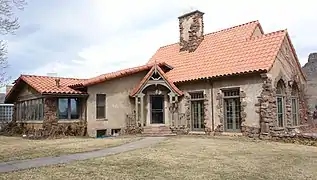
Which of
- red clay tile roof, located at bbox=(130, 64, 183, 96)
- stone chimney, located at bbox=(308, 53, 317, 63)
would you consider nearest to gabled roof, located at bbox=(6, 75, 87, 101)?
red clay tile roof, located at bbox=(130, 64, 183, 96)

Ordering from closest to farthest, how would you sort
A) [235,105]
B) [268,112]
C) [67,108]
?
[268,112], [235,105], [67,108]

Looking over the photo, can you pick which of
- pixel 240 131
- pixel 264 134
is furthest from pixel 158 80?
pixel 264 134

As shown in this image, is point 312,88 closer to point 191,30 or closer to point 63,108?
point 191,30

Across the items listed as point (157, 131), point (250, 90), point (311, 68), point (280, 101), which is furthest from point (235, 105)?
point (311, 68)

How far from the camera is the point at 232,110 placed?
18.2 meters

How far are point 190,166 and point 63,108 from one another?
12201 millimetres

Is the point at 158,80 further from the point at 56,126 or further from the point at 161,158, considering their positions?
the point at 161,158

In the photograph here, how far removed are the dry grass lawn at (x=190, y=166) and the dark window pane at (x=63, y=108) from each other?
8.80 meters

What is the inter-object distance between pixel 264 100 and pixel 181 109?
5.54 metres

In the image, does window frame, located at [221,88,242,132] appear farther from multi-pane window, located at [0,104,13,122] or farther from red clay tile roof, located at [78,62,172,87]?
multi-pane window, located at [0,104,13,122]

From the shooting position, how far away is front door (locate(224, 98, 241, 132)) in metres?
17.9

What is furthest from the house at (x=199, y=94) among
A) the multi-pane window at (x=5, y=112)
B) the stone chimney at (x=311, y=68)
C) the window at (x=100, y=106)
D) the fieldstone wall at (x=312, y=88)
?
the multi-pane window at (x=5, y=112)

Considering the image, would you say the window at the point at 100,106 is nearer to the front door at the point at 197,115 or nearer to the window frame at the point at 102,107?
the window frame at the point at 102,107

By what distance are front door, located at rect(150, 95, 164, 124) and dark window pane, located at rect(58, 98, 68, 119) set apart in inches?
198
